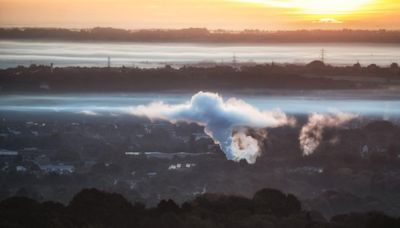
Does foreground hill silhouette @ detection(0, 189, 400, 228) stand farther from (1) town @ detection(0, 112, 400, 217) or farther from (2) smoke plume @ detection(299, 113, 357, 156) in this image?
(2) smoke plume @ detection(299, 113, 357, 156)

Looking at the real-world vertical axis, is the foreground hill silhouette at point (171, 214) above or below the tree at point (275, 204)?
above

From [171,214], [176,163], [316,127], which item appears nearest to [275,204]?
[171,214]

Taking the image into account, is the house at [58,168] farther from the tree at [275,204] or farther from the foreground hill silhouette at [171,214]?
the tree at [275,204]

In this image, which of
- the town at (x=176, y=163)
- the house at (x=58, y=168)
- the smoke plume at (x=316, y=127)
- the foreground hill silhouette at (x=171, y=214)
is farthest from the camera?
the smoke plume at (x=316, y=127)

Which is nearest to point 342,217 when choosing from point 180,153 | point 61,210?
point 61,210

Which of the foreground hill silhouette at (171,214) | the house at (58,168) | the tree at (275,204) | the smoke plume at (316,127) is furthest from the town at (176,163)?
the foreground hill silhouette at (171,214)

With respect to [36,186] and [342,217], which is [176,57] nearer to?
[36,186]

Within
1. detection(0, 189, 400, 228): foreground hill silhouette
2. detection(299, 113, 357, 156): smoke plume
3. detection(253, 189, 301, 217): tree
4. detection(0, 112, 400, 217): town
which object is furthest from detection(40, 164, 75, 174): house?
detection(253, 189, 301, 217): tree
